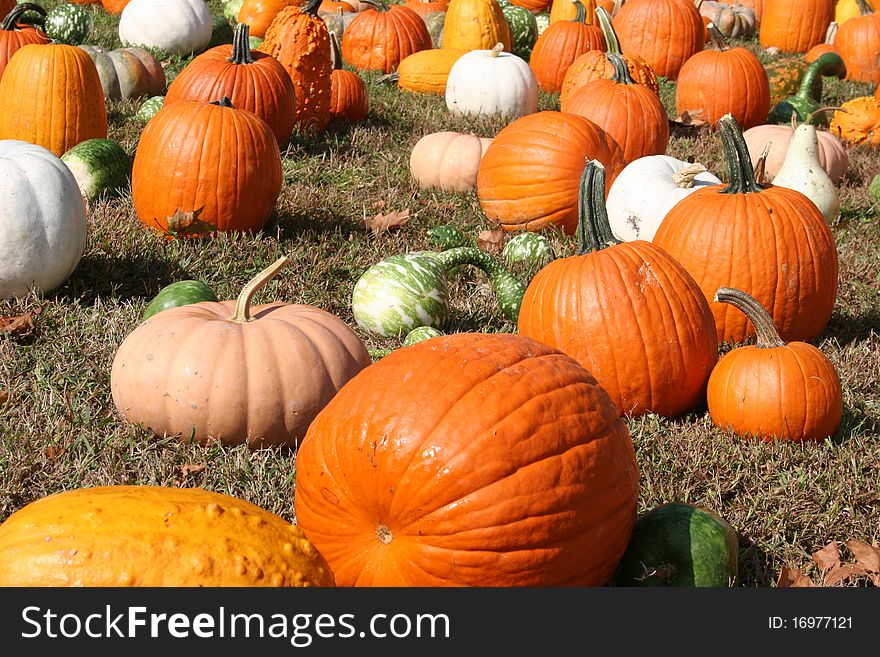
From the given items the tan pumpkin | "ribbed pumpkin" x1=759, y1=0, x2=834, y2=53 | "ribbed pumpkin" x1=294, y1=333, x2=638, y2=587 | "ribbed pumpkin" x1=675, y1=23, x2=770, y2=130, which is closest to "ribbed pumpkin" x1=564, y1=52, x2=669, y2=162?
"ribbed pumpkin" x1=675, y1=23, x2=770, y2=130

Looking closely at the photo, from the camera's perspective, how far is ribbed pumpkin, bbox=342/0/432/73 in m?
10.1

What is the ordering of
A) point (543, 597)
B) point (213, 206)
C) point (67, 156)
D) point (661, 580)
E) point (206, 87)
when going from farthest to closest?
point (206, 87) < point (67, 156) < point (213, 206) < point (661, 580) < point (543, 597)

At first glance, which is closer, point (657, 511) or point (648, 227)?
point (657, 511)

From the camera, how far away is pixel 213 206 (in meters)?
5.45

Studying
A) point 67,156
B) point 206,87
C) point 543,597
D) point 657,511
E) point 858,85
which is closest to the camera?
point 543,597

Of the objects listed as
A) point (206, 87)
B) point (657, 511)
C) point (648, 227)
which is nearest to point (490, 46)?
point (206, 87)

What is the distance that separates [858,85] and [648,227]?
6767mm

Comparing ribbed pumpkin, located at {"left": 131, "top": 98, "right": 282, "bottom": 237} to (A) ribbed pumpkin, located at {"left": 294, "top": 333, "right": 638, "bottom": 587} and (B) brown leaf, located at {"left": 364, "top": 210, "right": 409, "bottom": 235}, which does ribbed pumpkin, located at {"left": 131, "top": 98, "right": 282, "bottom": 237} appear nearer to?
(B) brown leaf, located at {"left": 364, "top": 210, "right": 409, "bottom": 235}

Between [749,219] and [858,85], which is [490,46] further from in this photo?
[749,219]

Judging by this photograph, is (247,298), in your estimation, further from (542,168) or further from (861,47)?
(861,47)

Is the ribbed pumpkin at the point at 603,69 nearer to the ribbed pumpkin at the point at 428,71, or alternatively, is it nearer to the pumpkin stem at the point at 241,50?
the ribbed pumpkin at the point at 428,71

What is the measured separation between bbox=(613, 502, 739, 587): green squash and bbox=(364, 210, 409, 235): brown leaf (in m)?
3.40

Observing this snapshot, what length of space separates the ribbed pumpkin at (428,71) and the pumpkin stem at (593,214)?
5278 millimetres

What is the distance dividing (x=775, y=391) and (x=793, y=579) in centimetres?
95
